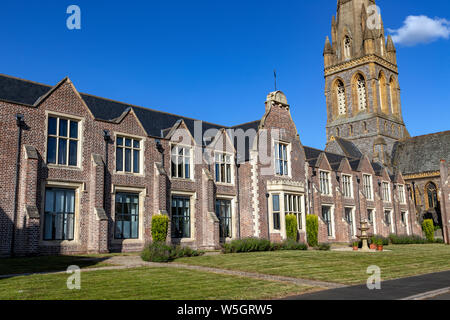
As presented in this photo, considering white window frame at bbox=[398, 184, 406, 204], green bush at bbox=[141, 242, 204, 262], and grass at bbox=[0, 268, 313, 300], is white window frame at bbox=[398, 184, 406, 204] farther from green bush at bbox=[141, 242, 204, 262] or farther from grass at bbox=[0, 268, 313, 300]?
grass at bbox=[0, 268, 313, 300]

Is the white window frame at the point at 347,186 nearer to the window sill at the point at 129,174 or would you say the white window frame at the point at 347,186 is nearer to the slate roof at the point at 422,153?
the slate roof at the point at 422,153

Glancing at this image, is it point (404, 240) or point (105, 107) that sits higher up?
point (105, 107)

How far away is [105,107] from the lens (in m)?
28.0

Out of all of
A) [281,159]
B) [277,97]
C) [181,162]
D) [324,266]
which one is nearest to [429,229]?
[281,159]

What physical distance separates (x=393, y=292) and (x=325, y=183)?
100 feet

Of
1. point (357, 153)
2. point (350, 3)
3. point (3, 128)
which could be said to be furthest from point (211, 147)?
point (350, 3)

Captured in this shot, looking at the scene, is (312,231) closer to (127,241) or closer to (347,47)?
(127,241)

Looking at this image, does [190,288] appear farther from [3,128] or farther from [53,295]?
[3,128]

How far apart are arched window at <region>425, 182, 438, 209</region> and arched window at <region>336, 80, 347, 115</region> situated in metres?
20.5

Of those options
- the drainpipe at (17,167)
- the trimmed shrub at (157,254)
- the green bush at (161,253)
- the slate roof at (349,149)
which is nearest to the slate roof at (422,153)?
the slate roof at (349,149)

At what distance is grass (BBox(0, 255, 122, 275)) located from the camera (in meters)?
15.6

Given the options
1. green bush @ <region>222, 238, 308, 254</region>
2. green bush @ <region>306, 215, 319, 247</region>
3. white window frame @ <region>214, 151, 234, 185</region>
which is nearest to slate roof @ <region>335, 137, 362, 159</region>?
green bush @ <region>306, 215, 319, 247</region>

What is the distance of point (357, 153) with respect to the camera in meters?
61.9
